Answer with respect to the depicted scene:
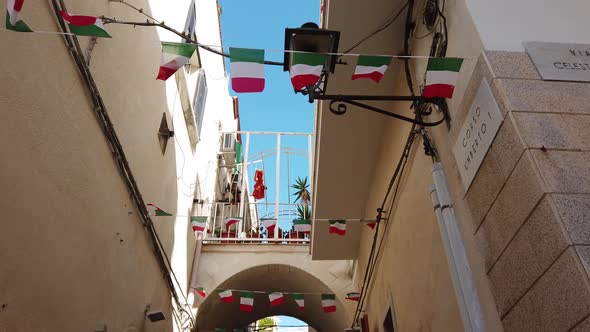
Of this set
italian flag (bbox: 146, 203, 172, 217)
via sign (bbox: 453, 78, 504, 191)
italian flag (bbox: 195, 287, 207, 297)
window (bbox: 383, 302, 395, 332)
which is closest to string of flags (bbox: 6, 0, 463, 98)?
via sign (bbox: 453, 78, 504, 191)

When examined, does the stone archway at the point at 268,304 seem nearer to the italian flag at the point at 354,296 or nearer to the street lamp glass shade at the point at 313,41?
the italian flag at the point at 354,296

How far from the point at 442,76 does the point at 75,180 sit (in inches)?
139

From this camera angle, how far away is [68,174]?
4.12 meters

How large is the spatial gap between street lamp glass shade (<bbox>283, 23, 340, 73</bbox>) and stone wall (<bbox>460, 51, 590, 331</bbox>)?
1.10 metres

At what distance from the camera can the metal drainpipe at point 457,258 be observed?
279 cm

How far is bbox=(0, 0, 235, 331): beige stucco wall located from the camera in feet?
10.7

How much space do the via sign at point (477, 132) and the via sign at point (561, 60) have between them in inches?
17.4

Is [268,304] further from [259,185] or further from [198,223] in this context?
[198,223]

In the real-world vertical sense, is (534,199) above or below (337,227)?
below

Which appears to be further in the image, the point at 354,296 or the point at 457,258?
the point at 354,296

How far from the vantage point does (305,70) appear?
3.50m

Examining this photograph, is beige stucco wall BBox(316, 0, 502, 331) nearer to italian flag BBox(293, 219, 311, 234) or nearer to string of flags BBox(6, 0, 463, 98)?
string of flags BBox(6, 0, 463, 98)

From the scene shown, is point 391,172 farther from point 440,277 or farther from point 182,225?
point 182,225

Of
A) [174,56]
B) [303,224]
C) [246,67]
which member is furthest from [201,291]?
[246,67]
